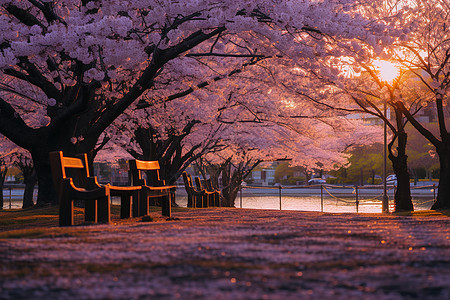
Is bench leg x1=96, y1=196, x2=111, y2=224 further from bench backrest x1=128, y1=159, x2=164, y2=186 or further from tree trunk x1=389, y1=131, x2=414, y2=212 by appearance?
tree trunk x1=389, y1=131, x2=414, y2=212

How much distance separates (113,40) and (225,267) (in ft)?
24.5

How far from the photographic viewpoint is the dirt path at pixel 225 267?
2969mm

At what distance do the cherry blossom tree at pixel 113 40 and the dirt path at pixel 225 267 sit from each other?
17.5 feet

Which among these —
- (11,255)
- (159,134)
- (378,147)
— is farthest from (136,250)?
(378,147)

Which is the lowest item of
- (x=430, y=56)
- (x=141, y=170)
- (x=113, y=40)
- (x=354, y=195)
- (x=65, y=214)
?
(x=354, y=195)

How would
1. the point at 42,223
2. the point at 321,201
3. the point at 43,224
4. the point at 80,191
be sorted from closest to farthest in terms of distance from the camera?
the point at 80,191 → the point at 43,224 → the point at 42,223 → the point at 321,201

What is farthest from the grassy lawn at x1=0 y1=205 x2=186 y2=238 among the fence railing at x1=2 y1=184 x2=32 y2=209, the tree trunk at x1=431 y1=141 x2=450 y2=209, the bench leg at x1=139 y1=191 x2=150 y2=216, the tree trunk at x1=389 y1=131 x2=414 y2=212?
the fence railing at x1=2 y1=184 x2=32 y2=209

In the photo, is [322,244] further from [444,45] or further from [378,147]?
[378,147]

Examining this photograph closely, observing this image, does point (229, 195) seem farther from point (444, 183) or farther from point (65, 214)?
point (65, 214)

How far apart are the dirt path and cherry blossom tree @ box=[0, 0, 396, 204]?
17.5ft

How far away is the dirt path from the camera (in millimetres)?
2969

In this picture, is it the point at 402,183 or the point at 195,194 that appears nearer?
the point at 402,183

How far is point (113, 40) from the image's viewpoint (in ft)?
33.5

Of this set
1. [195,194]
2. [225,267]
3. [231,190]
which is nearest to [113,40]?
[225,267]
